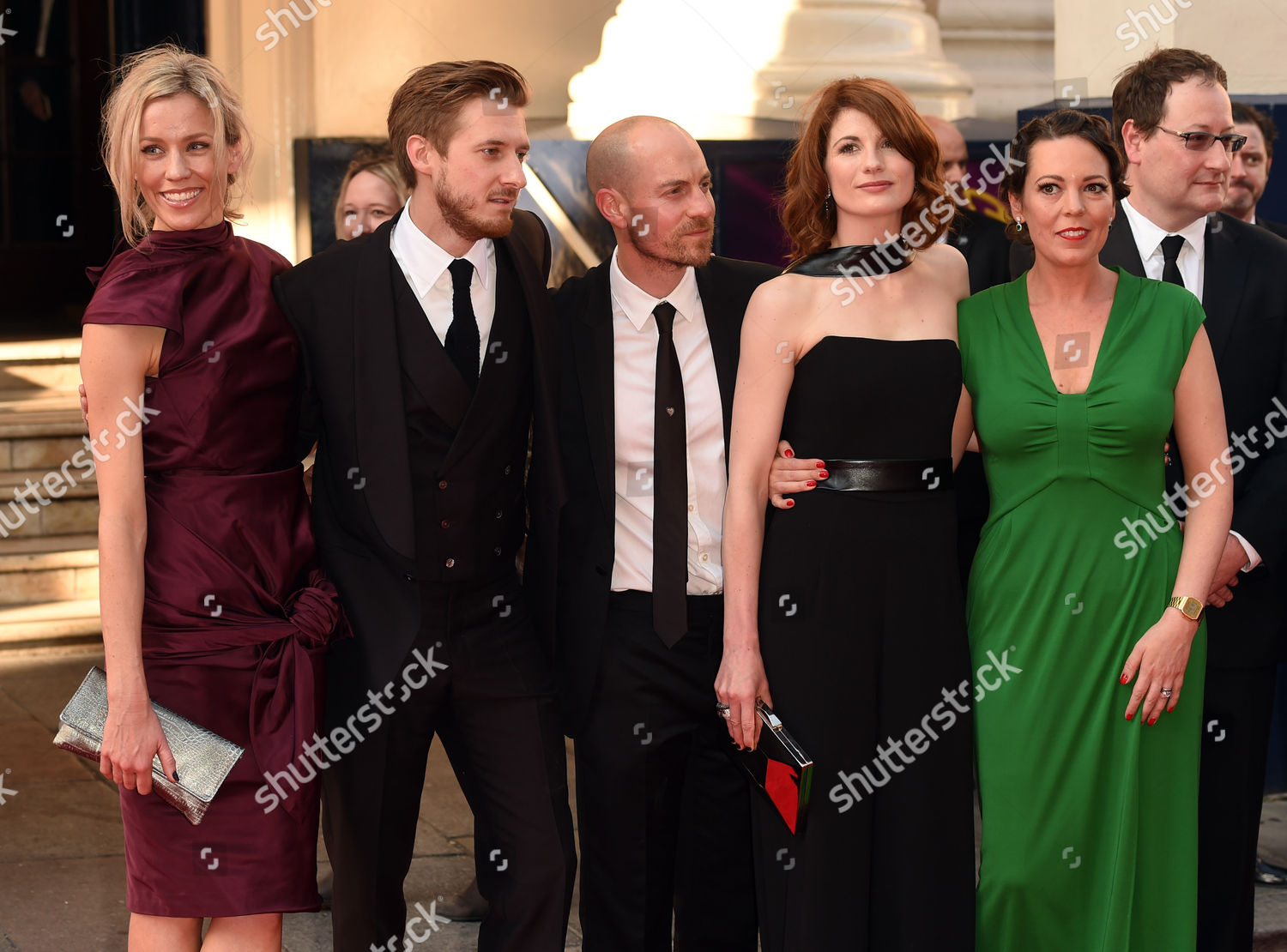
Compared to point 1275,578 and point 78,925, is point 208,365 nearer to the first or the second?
point 78,925

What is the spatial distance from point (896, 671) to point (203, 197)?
63.9 inches

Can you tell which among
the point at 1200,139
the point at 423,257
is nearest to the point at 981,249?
the point at 1200,139

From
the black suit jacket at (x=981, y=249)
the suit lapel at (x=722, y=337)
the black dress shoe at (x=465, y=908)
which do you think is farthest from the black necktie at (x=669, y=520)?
the black dress shoe at (x=465, y=908)

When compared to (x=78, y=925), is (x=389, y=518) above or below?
above

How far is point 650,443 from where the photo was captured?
327 cm

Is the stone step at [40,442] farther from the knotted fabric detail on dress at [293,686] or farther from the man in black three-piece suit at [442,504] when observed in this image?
the knotted fabric detail on dress at [293,686]

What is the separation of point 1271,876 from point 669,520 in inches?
91.2

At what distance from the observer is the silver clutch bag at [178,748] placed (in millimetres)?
2801

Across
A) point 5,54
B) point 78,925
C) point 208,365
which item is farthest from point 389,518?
point 5,54

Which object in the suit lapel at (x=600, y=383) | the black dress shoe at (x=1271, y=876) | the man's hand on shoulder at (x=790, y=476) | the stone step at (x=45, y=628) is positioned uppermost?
the suit lapel at (x=600, y=383)

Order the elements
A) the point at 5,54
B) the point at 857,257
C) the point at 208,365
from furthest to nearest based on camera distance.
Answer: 1. the point at 5,54
2. the point at 857,257
3. the point at 208,365

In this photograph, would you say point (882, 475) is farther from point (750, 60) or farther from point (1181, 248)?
point (750, 60)

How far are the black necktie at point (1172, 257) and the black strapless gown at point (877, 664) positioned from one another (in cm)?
73

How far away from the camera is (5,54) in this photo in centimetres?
1049
